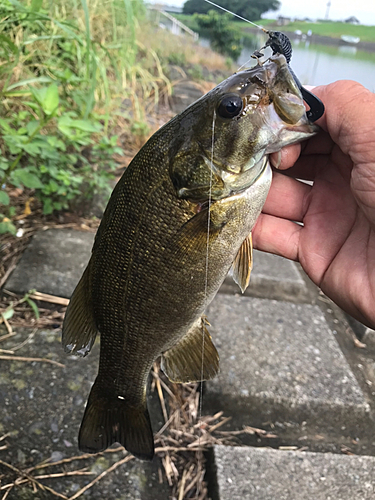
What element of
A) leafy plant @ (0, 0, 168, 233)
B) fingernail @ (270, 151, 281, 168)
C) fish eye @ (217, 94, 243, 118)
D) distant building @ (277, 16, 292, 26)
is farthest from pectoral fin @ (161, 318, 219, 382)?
distant building @ (277, 16, 292, 26)

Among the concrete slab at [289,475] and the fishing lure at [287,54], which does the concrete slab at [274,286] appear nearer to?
the concrete slab at [289,475]

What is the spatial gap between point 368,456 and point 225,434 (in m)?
0.71

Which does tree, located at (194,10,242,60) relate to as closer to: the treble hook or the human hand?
the human hand

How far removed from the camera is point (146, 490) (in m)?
1.83

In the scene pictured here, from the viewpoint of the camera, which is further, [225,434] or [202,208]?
[225,434]

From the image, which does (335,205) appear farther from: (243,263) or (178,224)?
(178,224)

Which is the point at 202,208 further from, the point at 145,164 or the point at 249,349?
the point at 249,349

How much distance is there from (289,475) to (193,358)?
2.64ft

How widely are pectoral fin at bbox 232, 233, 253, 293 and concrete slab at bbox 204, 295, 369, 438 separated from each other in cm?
102

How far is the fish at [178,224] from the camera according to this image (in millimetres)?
1213

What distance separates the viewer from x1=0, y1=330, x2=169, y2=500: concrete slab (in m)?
1.78

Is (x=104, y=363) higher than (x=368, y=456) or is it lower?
higher

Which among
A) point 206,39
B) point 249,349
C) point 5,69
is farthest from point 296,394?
point 206,39

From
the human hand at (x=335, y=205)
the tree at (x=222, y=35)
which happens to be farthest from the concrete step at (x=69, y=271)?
the tree at (x=222, y=35)
